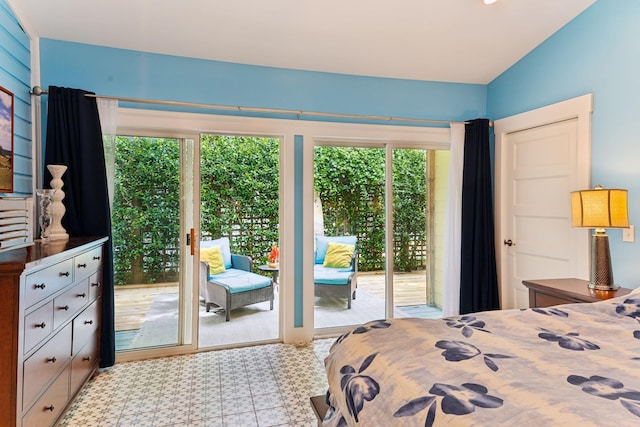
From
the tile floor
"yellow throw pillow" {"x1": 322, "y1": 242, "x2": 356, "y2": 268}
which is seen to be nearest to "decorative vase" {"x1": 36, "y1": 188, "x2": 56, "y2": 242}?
the tile floor

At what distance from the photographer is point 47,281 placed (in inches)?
67.8

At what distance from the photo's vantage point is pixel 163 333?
307cm

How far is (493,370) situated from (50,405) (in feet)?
6.64

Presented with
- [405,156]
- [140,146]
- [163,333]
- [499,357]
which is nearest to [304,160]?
[405,156]

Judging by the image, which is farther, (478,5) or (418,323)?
(478,5)

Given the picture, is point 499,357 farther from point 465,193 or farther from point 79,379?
point 465,193

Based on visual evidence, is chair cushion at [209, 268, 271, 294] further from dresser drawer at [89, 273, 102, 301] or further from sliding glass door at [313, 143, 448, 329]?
dresser drawer at [89, 273, 102, 301]

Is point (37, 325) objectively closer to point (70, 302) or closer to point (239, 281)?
point (70, 302)

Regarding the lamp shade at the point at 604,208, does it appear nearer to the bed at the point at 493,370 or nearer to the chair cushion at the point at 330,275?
the bed at the point at 493,370

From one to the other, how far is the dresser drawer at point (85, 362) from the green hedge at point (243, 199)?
0.59 meters

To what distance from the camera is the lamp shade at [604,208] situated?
7.40 ft

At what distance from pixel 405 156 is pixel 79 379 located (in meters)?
3.15

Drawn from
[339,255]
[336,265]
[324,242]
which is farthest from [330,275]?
[324,242]

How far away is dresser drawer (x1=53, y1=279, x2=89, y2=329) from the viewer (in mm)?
1850
